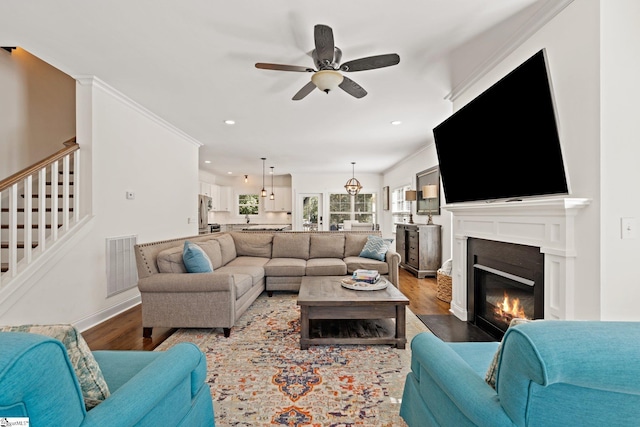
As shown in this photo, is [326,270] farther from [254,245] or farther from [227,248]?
[227,248]

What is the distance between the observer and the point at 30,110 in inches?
152

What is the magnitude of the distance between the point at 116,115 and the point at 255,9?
247 cm

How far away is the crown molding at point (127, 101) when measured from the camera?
3264 millimetres

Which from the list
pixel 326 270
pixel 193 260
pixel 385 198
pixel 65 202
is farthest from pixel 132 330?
pixel 385 198

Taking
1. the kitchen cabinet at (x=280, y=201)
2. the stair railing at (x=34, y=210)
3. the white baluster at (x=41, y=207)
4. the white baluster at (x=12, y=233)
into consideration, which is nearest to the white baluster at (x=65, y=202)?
the stair railing at (x=34, y=210)

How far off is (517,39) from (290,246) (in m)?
3.75

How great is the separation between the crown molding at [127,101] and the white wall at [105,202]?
0.01m

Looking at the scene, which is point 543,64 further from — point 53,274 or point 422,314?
point 53,274

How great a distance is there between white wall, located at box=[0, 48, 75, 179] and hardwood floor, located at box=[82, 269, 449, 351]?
7.34ft

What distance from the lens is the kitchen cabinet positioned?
10.2 metres

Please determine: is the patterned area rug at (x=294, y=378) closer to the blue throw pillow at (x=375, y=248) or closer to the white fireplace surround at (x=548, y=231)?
the white fireplace surround at (x=548, y=231)

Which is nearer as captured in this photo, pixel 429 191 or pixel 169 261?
pixel 169 261

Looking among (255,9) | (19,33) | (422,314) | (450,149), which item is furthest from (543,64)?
(19,33)

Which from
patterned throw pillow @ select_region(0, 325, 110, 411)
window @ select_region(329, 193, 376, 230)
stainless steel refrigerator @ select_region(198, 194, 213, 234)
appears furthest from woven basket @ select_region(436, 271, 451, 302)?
window @ select_region(329, 193, 376, 230)
